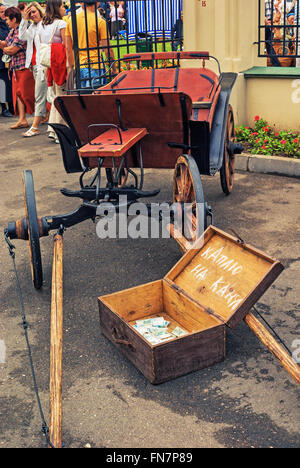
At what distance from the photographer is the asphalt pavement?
297 cm

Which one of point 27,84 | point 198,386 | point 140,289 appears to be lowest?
point 198,386

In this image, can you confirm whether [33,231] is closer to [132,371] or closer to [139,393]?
[132,371]

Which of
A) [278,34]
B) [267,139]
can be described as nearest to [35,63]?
[278,34]

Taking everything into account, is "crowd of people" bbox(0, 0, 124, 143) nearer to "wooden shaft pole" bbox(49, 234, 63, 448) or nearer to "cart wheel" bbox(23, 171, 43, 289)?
"cart wheel" bbox(23, 171, 43, 289)

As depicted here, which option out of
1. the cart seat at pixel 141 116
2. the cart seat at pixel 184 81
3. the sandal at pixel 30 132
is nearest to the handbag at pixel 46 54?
the sandal at pixel 30 132

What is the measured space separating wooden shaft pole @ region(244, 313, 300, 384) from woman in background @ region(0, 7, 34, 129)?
786cm

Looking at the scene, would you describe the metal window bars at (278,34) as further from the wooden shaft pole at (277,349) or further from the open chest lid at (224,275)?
the wooden shaft pole at (277,349)

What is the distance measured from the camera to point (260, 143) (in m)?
7.65

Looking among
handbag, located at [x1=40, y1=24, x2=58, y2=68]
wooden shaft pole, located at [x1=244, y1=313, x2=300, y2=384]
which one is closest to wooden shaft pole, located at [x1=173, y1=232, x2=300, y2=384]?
wooden shaft pole, located at [x1=244, y1=313, x2=300, y2=384]

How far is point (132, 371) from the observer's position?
3508 mm
